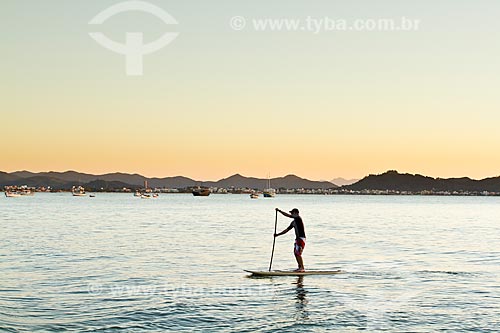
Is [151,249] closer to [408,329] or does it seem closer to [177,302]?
[177,302]

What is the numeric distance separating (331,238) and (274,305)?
3486 cm

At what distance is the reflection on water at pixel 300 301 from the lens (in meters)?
21.0

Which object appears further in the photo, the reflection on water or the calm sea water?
the reflection on water

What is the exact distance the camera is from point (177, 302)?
23.1 m

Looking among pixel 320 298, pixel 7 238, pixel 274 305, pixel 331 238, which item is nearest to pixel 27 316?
pixel 274 305

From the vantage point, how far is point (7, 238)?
2078 inches

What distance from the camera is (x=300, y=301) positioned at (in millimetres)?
23719

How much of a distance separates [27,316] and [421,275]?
709 inches

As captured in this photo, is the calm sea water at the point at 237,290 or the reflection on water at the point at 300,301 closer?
the calm sea water at the point at 237,290

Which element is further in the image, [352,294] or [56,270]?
[56,270]

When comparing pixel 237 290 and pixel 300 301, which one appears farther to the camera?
pixel 237 290

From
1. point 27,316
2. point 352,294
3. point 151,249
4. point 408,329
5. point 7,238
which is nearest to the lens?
point 408,329

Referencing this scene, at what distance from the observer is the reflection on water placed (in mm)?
21031

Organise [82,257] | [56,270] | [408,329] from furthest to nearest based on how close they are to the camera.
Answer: [82,257]
[56,270]
[408,329]
